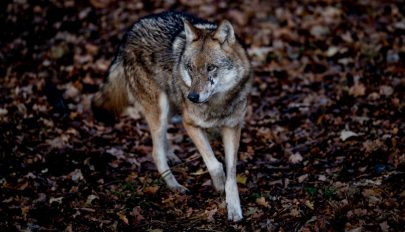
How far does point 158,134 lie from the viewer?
663 cm

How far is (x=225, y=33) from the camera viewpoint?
555cm

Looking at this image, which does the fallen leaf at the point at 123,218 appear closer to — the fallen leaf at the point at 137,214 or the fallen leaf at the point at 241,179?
the fallen leaf at the point at 137,214

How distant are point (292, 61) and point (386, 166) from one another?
4152mm

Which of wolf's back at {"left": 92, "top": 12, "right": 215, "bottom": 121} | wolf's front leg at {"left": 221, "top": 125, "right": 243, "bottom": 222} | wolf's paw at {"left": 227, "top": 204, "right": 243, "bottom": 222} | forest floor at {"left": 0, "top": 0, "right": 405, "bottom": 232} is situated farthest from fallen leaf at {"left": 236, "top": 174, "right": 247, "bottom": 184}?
wolf's back at {"left": 92, "top": 12, "right": 215, "bottom": 121}

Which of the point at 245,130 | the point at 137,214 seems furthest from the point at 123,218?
the point at 245,130

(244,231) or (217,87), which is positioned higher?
(217,87)

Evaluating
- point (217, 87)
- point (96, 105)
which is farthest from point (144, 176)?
point (217, 87)

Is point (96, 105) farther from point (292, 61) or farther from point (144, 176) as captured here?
point (292, 61)

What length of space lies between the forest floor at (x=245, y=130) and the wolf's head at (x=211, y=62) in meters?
1.20

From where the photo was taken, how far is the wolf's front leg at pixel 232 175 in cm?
529

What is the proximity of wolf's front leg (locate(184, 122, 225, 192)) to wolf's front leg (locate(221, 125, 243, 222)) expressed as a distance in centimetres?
16

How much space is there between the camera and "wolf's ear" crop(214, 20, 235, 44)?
18.0ft

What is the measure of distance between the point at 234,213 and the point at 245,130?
2525 mm

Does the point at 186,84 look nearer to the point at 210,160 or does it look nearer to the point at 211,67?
the point at 211,67
